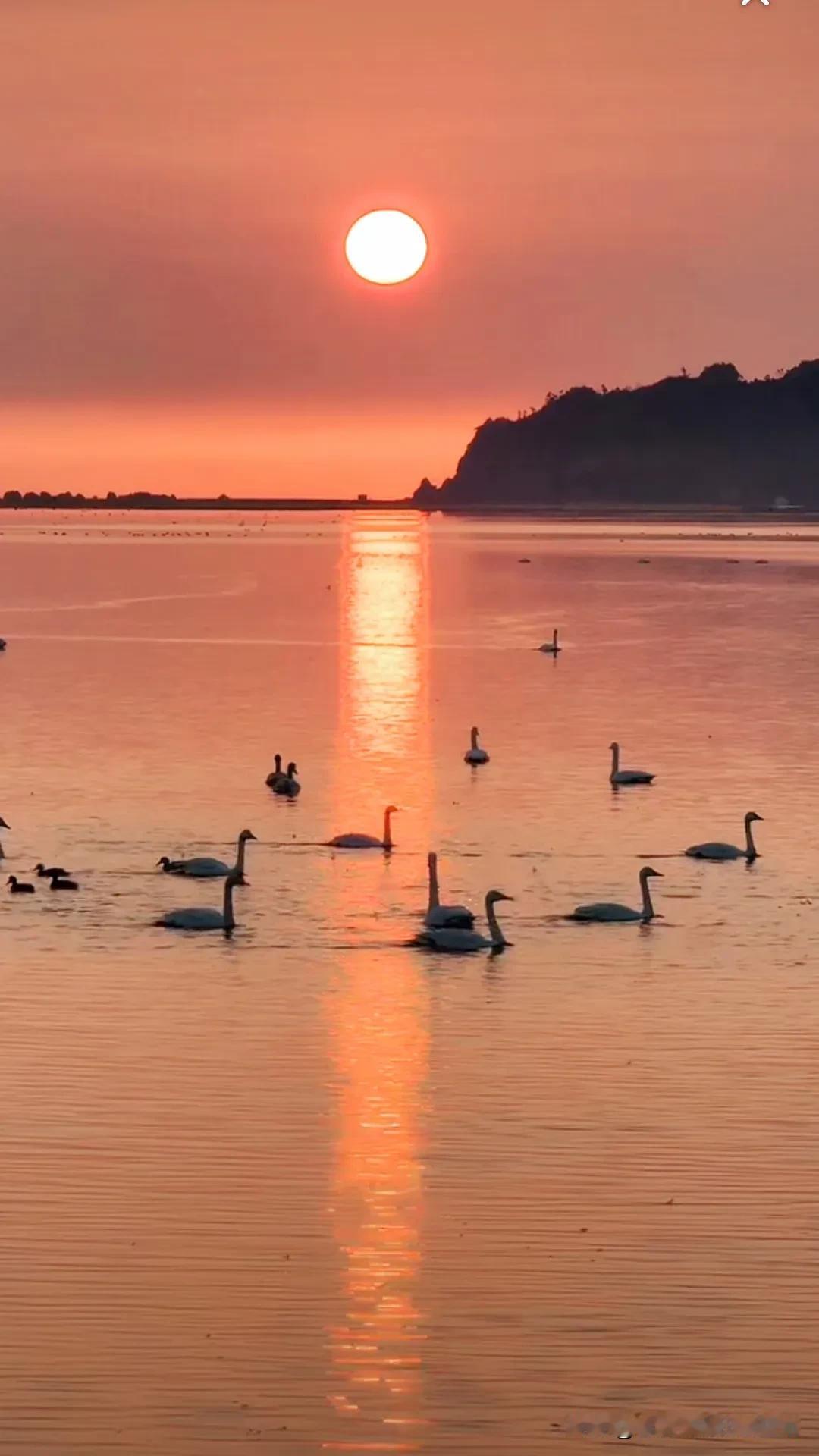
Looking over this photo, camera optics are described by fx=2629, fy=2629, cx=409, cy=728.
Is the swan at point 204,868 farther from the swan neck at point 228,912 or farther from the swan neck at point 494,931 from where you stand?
the swan neck at point 494,931

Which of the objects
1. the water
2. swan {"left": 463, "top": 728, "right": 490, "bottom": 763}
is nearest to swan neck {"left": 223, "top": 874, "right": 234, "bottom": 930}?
the water

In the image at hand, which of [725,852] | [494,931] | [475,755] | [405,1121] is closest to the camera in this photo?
[405,1121]

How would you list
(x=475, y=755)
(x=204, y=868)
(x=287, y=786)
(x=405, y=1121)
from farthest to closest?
1. (x=475, y=755)
2. (x=287, y=786)
3. (x=204, y=868)
4. (x=405, y=1121)

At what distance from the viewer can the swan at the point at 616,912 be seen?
33344mm

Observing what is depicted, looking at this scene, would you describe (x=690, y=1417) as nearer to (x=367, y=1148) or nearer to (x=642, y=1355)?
(x=642, y=1355)

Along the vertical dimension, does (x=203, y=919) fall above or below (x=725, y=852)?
below

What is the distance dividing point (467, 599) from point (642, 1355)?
127 metres

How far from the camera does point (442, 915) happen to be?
32.6m

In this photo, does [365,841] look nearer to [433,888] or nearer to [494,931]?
[433,888]

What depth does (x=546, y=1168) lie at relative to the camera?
21188 millimetres

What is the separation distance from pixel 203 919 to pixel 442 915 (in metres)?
2.97

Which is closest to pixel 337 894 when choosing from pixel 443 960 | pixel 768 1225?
pixel 443 960

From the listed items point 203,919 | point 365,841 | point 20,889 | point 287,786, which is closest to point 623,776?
point 287,786

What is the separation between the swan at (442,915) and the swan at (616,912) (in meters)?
1.46
